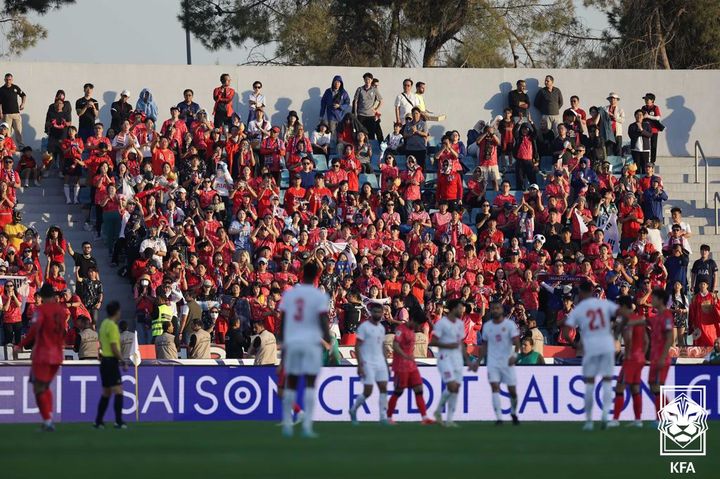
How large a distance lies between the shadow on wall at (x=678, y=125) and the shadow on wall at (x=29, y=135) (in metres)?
15.8

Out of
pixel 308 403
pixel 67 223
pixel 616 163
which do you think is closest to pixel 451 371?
pixel 308 403

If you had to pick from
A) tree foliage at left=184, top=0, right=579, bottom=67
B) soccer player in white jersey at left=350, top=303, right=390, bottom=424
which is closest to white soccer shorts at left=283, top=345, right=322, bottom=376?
soccer player in white jersey at left=350, top=303, right=390, bottom=424

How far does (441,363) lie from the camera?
20562 millimetres

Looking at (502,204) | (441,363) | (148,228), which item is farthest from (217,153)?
(441,363)

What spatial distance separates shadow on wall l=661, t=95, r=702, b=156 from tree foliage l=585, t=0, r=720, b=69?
10526mm

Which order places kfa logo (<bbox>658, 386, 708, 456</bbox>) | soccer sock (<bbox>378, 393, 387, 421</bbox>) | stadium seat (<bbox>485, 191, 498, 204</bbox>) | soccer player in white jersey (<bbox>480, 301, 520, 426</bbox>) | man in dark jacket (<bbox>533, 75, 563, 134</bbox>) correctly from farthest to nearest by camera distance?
man in dark jacket (<bbox>533, 75, 563, 134</bbox>), stadium seat (<bbox>485, 191, 498, 204</bbox>), soccer sock (<bbox>378, 393, 387, 421</bbox>), soccer player in white jersey (<bbox>480, 301, 520, 426</bbox>), kfa logo (<bbox>658, 386, 708, 456</bbox>)

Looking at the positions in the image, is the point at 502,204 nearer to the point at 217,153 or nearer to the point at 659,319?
the point at 217,153

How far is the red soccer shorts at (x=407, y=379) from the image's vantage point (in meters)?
21.6

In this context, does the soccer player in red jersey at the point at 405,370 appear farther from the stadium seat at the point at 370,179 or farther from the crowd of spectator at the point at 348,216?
the stadium seat at the point at 370,179

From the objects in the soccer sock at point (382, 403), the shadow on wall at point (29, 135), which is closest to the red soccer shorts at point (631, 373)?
the soccer sock at point (382, 403)

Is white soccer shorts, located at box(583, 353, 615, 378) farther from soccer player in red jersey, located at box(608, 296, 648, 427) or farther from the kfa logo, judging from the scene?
soccer player in red jersey, located at box(608, 296, 648, 427)

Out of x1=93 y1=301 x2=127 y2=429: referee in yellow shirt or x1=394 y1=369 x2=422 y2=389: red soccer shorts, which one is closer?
x1=93 y1=301 x2=127 y2=429: referee in yellow shirt

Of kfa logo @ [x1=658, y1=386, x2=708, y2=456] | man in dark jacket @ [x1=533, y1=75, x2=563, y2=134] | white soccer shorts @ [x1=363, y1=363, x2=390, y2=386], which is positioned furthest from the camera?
man in dark jacket @ [x1=533, y1=75, x2=563, y2=134]

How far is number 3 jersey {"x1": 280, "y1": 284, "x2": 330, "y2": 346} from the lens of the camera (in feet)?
52.6
